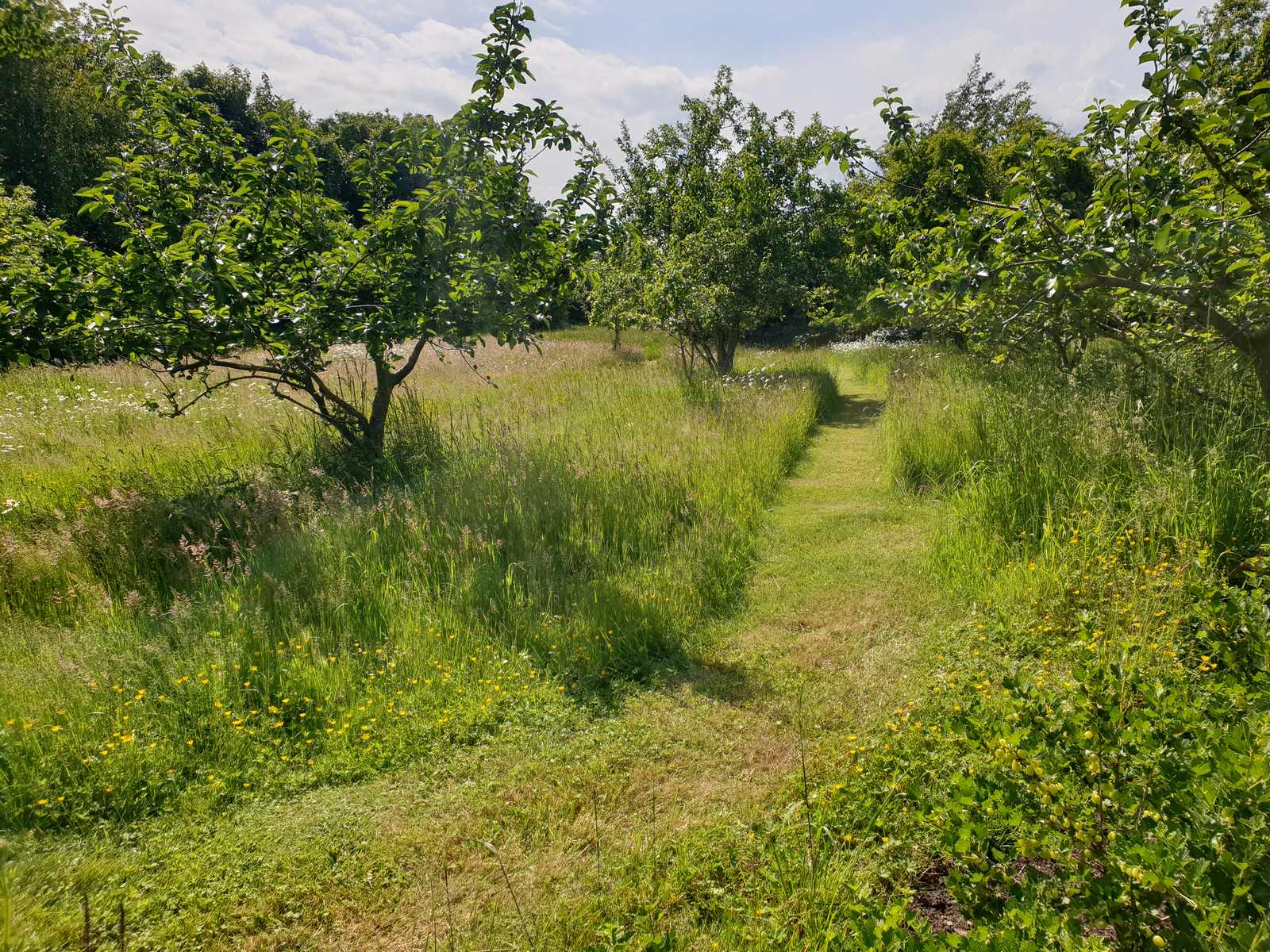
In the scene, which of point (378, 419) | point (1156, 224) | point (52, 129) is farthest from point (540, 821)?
point (52, 129)

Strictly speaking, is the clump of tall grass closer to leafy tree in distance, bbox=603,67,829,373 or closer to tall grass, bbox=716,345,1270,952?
tall grass, bbox=716,345,1270,952

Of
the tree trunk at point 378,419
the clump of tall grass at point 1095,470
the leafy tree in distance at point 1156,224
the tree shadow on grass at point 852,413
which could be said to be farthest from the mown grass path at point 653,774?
the tree shadow on grass at point 852,413

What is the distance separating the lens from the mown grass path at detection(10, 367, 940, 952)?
237cm

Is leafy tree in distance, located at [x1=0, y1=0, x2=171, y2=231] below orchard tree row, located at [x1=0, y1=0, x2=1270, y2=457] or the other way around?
the other way around

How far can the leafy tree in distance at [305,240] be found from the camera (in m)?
5.54

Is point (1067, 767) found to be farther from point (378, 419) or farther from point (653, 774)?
point (378, 419)

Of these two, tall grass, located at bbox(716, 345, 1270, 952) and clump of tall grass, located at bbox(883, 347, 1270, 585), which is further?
clump of tall grass, located at bbox(883, 347, 1270, 585)

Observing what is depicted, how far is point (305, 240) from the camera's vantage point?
6316 mm

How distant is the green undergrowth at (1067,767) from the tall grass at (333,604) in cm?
168

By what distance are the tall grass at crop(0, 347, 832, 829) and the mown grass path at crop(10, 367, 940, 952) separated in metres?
0.30

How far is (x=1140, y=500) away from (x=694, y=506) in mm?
3621

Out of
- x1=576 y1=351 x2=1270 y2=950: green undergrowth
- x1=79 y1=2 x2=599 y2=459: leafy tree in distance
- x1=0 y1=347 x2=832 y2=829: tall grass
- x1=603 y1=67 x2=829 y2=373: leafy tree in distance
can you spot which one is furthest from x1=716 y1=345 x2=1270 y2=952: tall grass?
x1=603 y1=67 x2=829 y2=373: leafy tree in distance

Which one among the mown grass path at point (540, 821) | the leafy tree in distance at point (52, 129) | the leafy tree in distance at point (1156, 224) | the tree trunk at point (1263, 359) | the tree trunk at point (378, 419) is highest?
the leafy tree in distance at point (52, 129)

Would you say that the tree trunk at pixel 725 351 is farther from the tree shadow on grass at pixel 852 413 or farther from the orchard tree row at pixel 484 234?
the orchard tree row at pixel 484 234
